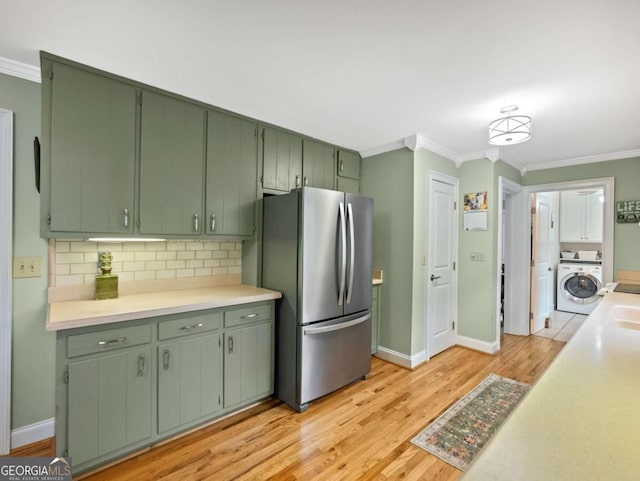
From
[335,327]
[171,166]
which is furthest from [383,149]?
[171,166]

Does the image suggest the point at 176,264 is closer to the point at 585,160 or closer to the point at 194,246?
the point at 194,246

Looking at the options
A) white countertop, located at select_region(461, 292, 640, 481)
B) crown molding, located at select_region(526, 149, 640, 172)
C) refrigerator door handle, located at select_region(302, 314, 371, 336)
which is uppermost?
crown molding, located at select_region(526, 149, 640, 172)

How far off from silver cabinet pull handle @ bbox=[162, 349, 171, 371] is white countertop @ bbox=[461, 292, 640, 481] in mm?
1918

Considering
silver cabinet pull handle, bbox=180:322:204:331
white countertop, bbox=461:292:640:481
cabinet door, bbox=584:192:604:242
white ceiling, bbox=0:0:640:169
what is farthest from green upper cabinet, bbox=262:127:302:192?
cabinet door, bbox=584:192:604:242

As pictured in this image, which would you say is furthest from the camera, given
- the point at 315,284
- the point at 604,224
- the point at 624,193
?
the point at 604,224

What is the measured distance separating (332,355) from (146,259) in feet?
5.56

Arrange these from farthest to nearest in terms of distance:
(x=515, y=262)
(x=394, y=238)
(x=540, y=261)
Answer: (x=540, y=261) → (x=515, y=262) → (x=394, y=238)

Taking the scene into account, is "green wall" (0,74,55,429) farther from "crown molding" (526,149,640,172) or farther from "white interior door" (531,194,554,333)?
"white interior door" (531,194,554,333)

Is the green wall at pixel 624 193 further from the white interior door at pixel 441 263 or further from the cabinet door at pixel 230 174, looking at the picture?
the cabinet door at pixel 230 174

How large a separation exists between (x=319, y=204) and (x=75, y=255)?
177 cm

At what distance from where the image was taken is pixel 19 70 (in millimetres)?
1937

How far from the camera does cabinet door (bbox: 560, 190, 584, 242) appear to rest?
550cm

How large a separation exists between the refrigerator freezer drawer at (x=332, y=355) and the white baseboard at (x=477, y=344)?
5.06 feet

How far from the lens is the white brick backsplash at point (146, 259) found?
2139mm
